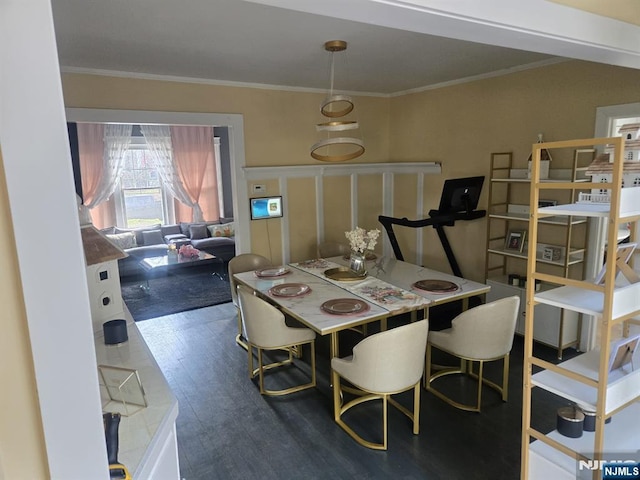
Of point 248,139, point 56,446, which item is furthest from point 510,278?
point 56,446

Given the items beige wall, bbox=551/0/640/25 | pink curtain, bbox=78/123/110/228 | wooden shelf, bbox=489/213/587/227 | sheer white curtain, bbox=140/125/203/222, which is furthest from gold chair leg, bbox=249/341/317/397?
sheer white curtain, bbox=140/125/203/222

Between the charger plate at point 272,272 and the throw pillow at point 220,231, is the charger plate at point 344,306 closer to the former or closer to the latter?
the charger plate at point 272,272

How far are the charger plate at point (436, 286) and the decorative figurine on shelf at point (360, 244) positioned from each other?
0.50 m

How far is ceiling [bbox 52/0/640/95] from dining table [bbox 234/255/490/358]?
68.2 inches

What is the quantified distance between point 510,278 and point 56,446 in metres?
4.07

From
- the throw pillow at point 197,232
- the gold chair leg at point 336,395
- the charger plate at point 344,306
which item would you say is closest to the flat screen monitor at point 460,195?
the charger plate at point 344,306

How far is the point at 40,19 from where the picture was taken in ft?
2.47

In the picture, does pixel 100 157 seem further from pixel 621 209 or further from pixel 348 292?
pixel 621 209

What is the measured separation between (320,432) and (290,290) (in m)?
1.08

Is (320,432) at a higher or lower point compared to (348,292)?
lower

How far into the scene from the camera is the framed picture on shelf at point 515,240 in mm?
4059

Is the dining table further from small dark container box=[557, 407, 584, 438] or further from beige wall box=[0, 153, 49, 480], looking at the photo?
beige wall box=[0, 153, 49, 480]

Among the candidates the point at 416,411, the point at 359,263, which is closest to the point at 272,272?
the point at 359,263

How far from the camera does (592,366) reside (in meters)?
1.72
